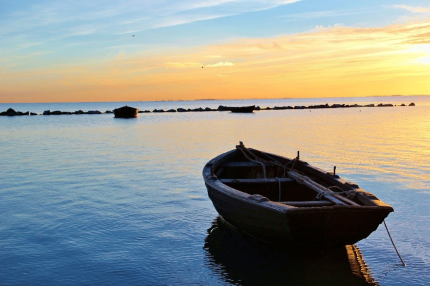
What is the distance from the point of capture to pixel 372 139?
112 ft

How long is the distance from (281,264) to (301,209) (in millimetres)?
2006

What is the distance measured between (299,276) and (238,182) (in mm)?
3405

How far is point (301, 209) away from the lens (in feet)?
23.9

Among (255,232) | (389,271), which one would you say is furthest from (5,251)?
(389,271)

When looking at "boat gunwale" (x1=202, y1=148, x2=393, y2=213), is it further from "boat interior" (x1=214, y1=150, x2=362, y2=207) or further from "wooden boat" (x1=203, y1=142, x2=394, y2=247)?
"boat interior" (x1=214, y1=150, x2=362, y2=207)

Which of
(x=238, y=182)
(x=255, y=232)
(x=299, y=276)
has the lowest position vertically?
(x=299, y=276)

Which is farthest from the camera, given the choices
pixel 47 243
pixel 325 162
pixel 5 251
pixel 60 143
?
pixel 60 143

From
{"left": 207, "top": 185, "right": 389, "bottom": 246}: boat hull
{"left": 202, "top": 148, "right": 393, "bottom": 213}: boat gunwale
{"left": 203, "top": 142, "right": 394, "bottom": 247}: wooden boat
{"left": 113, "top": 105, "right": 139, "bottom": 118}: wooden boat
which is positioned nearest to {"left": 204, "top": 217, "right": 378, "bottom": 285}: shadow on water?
{"left": 203, "top": 142, "right": 394, "bottom": 247}: wooden boat

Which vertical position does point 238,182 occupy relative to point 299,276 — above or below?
above

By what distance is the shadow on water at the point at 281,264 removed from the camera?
8.07 meters

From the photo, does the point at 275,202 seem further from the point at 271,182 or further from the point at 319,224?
the point at 271,182

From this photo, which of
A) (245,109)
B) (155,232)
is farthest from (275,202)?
(245,109)

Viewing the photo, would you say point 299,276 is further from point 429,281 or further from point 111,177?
point 111,177

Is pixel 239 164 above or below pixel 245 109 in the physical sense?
→ below
